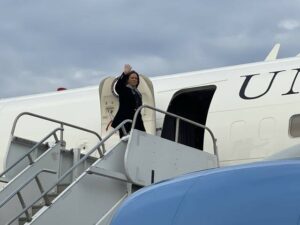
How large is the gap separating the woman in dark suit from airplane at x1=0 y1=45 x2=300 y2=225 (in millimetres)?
270

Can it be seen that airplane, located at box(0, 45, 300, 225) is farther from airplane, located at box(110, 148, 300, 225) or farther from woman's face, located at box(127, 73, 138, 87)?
airplane, located at box(110, 148, 300, 225)

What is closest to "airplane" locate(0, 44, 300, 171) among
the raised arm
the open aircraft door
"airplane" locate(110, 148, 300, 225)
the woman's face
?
the open aircraft door

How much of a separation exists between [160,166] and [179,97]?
9.81ft

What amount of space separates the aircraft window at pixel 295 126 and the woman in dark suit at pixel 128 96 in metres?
2.44

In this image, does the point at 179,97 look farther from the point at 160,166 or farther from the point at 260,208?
the point at 260,208

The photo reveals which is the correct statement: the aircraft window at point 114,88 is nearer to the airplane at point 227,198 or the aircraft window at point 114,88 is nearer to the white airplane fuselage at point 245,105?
the white airplane fuselage at point 245,105

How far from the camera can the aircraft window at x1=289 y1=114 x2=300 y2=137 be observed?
9.38m

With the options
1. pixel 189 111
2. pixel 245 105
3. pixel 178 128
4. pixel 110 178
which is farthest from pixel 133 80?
pixel 110 178

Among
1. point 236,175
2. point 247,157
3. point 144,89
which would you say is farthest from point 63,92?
point 236,175

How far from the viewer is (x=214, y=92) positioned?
10781mm

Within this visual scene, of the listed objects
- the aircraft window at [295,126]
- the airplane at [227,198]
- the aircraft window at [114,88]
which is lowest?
the airplane at [227,198]

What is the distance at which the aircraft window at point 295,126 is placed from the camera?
9.38 metres

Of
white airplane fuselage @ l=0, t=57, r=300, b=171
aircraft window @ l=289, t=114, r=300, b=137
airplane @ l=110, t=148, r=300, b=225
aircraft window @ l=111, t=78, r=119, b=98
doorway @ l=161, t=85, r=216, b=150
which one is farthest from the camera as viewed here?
aircraft window @ l=111, t=78, r=119, b=98

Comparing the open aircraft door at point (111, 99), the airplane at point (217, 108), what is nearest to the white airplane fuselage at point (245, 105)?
the airplane at point (217, 108)
